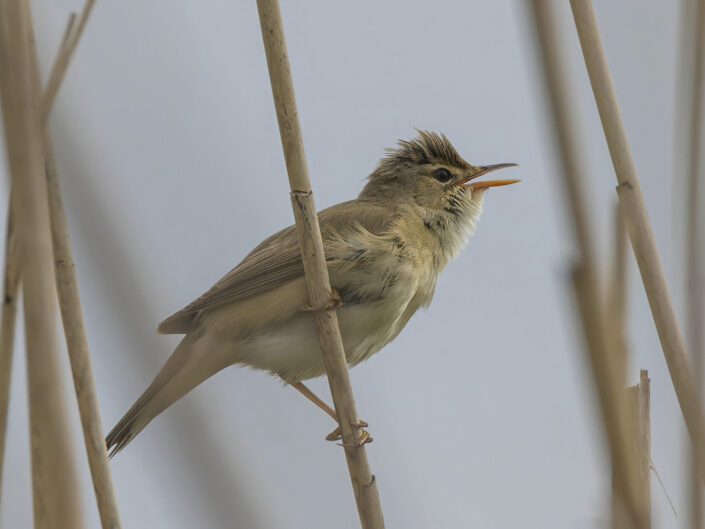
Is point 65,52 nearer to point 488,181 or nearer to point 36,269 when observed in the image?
point 36,269

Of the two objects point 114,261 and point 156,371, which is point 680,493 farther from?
point 114,261

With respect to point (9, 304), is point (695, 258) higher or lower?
lower

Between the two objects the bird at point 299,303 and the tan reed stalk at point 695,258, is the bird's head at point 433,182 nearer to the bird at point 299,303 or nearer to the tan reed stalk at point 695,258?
the bird at point 299,303

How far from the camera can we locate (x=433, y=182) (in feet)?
12.9

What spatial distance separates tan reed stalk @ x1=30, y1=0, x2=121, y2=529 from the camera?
5.27ft

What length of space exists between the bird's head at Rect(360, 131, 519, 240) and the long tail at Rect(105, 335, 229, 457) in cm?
118

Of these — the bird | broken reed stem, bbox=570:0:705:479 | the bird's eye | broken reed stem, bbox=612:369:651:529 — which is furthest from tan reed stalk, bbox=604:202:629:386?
the bird's eye

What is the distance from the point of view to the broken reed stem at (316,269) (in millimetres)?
1935

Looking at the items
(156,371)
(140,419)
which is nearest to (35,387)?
(156,371)

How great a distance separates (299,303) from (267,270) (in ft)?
0.72

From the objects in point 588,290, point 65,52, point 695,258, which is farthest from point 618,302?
point 65,52

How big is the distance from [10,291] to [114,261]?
14.7 inches

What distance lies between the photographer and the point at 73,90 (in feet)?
5.76

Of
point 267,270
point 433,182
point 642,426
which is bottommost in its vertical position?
point 642,426
